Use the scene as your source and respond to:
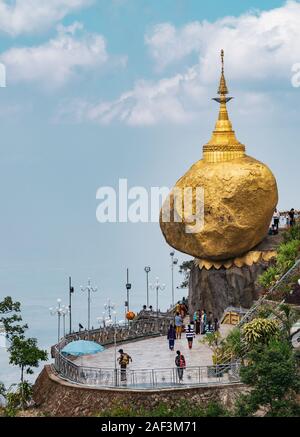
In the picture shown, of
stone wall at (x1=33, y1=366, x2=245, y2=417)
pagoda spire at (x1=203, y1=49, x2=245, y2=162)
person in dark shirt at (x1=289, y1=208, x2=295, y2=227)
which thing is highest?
pagoda spire at (x1=203, y1=49, x2=245, y2=162)

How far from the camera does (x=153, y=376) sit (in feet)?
134

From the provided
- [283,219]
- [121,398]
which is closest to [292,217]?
[283,219]

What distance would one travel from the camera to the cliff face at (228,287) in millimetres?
54312

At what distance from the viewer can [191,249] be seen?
5466 cm

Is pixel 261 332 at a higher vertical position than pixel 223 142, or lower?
lower

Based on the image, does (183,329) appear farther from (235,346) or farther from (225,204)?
(235,346)

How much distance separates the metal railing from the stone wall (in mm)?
521

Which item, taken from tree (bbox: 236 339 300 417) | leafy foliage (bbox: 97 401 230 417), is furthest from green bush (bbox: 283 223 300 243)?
tree (bbox: 236 339 300 417)

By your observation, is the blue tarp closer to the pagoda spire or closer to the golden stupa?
the golden stupa

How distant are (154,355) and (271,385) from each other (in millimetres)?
10951

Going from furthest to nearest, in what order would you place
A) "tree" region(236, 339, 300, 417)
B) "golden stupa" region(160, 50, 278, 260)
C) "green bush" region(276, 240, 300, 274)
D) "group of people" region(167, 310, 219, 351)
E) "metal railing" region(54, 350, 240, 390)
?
"golden stupa" region(160, 50, 278, 260) → "green bush" region(276, 240, 300, 274) → "group of people" region(167, 310, 219, 351) → "metal railing" region(54, 350, 240, 390) → "tree" region(236, 339, 300, 417)

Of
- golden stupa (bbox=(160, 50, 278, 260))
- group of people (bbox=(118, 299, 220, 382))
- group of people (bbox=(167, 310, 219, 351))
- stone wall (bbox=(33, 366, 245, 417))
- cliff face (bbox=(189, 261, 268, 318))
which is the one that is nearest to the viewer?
stone wall (bbox=(33, 366, 245, 417))

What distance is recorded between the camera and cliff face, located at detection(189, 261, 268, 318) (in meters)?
54.3
